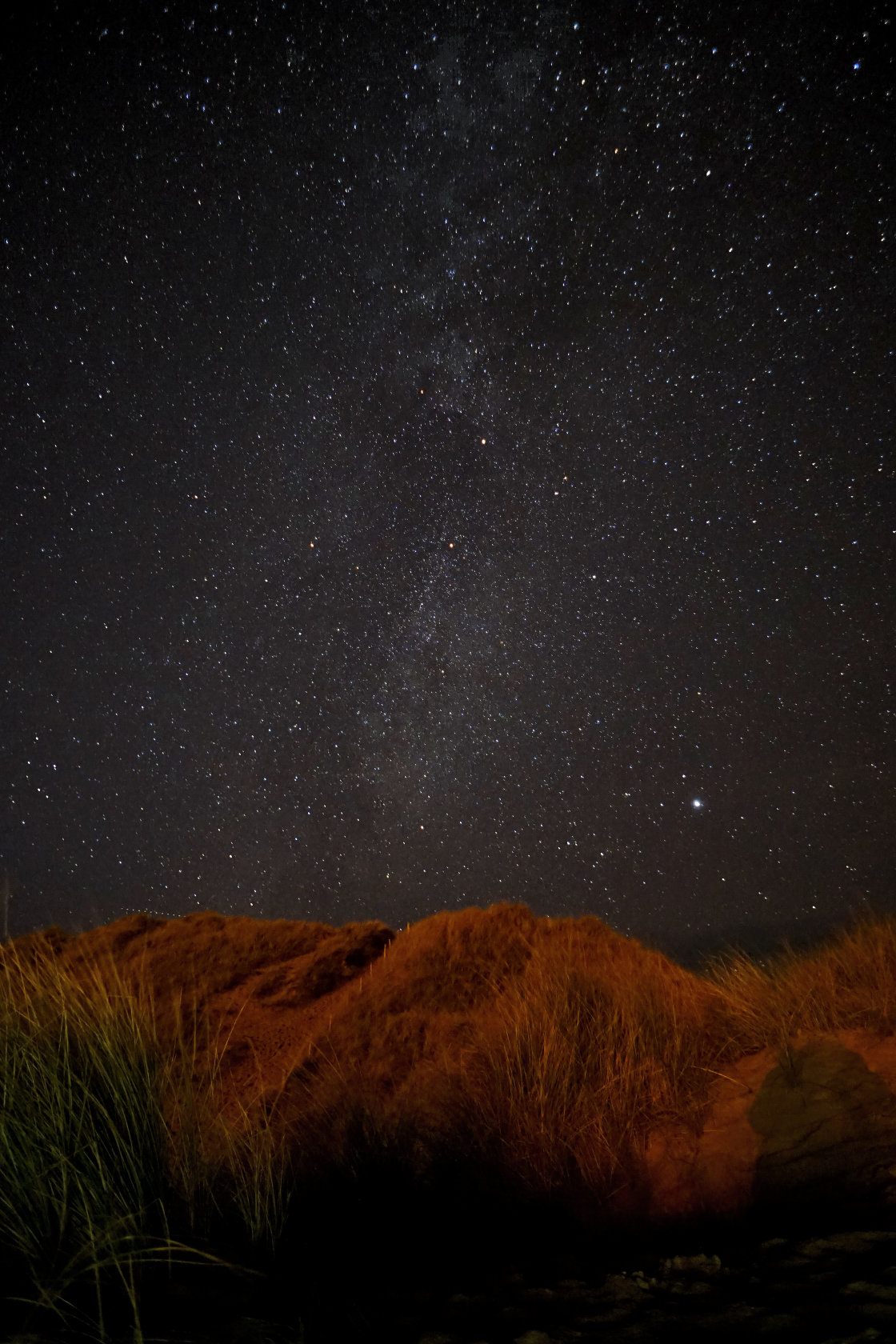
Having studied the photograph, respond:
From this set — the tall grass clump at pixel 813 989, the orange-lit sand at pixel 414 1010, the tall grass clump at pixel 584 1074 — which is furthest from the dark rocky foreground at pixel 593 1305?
the tall grass clump at pixel 813 989

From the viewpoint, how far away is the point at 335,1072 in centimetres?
504

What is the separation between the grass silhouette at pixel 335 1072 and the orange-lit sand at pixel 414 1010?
1.1 inches

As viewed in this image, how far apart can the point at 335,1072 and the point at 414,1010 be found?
123 cm

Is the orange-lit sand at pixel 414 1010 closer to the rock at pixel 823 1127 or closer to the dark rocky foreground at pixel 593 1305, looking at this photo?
the rock at pixel 823 1127

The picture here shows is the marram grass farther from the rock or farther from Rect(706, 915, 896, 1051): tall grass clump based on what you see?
Rect(706, 915, 896, 1051): tall grass clump

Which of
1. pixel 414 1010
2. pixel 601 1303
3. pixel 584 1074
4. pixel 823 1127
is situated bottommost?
pixel 823 1127

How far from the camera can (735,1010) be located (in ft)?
18.3

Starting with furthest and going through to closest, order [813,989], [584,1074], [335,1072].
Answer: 1. [813,989]
2. [335,1072]
3. [584,1074]

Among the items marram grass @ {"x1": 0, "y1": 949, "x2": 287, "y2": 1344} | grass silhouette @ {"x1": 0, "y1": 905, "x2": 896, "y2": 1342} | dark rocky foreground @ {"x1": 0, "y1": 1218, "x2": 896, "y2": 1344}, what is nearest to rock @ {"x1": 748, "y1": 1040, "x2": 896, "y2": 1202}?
grass silhouette @ {"x1": 0, "y1": 905, "x2": 896, "y2": 1342}

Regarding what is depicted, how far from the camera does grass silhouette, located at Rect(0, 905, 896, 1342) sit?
9.32 ft

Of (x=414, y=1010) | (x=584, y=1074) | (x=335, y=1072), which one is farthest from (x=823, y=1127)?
(x=414, y=1010)

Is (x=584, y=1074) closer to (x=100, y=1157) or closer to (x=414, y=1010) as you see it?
A: (x=414, y=1010)

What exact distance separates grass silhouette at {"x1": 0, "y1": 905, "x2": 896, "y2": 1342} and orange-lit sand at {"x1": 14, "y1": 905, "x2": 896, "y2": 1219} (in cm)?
3

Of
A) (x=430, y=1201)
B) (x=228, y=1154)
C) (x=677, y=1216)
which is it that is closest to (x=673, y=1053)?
(x=677, y=1216)
